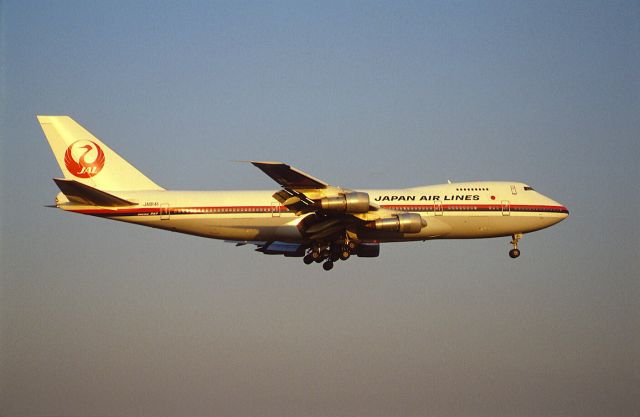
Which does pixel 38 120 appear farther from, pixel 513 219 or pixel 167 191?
pixel 513 219

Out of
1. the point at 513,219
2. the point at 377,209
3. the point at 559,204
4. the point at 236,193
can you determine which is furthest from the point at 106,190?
the point at 559,204

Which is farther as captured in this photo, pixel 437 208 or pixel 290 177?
pixel 437 208

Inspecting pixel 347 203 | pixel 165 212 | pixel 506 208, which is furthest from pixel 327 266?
pixel 506 208

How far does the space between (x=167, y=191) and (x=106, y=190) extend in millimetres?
3819

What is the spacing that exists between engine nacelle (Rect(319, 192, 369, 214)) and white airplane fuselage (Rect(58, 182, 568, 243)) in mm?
3746

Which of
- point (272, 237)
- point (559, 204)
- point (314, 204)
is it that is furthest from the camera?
point (559, 204)

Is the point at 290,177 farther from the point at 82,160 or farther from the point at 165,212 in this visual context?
the point at 82,160

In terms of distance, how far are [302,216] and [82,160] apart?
1416cm

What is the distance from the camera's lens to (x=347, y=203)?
4516 centimetres

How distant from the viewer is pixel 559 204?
5531cm

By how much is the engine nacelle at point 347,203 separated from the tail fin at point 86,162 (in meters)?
13.0

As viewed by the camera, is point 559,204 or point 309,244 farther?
point 559,204

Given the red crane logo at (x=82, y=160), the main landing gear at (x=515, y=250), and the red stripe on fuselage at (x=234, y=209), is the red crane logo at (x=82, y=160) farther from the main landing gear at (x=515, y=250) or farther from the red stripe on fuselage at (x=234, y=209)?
the main landing gear at (x=515, y=250)

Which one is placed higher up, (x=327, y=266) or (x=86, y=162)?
(x=86, y=162)
